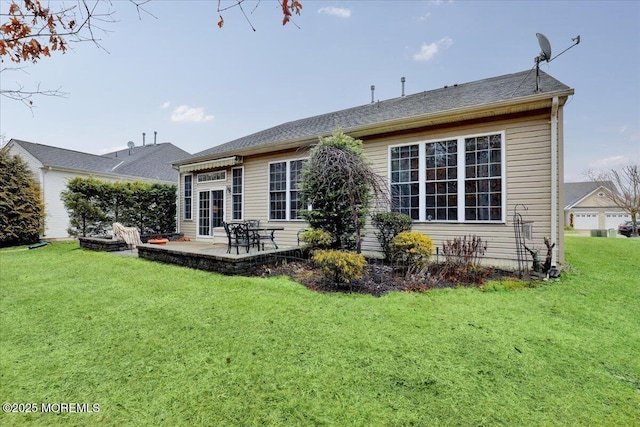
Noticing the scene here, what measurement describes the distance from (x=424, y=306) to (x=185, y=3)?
16.6 feet

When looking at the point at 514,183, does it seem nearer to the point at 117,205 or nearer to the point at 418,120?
the point at 418,120

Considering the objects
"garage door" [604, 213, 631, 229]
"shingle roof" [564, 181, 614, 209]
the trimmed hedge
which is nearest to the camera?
the trimmed hedge

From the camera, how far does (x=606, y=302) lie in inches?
178

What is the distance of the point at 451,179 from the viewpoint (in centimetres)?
714

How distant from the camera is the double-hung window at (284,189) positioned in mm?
9656

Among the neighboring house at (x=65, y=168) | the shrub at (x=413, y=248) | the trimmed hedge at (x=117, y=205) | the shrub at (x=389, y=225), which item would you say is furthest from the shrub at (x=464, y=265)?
the neighboring house at (x=65, y=168)

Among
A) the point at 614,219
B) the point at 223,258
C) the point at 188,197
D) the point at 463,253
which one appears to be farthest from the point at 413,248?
the point at 614,219

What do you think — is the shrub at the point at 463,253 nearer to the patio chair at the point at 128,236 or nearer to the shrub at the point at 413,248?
the shrub at the point at 413,248

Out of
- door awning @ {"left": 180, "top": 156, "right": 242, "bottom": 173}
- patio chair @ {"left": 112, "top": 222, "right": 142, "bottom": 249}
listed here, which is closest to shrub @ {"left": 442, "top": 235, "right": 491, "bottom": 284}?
door awning @ {"left": 180, "top": 156, "right": 242, "bottom": 173}

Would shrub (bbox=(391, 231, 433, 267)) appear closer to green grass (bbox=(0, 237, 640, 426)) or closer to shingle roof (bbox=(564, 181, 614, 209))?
green grass (bbox=(0, 237, 640, 426))

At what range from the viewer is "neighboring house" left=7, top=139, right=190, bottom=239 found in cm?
1476

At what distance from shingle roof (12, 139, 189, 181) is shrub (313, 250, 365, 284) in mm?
11563

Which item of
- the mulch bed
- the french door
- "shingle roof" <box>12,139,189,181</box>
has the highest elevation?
"shingle roof" <box>12,139,189,181</box>

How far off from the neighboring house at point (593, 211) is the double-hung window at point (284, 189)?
123 ft
